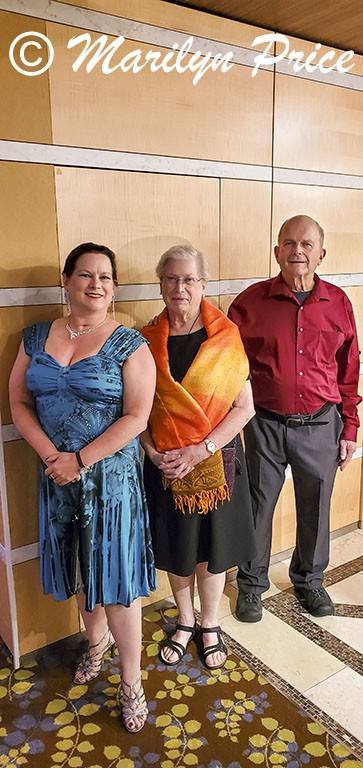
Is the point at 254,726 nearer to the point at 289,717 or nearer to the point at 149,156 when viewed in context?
the point at 289,717

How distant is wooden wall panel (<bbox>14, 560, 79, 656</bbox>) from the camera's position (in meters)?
2.50

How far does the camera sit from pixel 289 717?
222 centimetres

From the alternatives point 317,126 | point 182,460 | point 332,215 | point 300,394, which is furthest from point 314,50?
point 182,460

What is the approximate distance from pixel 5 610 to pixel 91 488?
888mm

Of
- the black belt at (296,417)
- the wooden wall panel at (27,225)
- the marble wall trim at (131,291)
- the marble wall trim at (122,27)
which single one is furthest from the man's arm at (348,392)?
the wooden wall panel at (27,225)

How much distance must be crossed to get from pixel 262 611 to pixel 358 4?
2701 millimetres

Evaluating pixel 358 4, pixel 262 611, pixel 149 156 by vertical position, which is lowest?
pixel 262 611

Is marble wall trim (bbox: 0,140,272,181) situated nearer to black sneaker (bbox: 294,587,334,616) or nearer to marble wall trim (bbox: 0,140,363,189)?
marble wall trim (bbox: 0,140,363,189)

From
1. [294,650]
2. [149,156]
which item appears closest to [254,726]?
[294,650]

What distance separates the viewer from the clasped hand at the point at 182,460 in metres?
2.25

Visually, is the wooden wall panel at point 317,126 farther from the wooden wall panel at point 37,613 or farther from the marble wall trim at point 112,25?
the wooden wall panel at point 37,613

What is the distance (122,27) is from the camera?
234cm

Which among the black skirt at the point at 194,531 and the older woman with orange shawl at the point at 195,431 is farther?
the black skirt at the point at 194,531

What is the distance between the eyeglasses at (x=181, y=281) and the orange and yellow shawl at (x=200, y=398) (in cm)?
12
